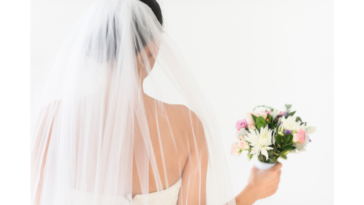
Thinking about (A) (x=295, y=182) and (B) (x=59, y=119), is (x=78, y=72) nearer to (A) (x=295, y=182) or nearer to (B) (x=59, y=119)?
(B) (x=59, y=119)

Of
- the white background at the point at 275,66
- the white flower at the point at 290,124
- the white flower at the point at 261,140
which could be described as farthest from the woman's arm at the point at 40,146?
the white background at the point at 275,66

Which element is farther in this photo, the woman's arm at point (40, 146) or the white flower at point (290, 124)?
the white flower at point (290, 124)

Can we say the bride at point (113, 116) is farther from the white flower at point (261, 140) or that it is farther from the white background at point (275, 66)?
the white background at point (275, 66)

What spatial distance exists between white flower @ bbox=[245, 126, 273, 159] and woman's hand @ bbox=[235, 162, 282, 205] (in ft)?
0.29

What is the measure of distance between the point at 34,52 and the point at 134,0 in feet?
5.21

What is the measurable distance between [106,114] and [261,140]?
871 mm

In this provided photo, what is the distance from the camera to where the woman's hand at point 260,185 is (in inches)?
46.9

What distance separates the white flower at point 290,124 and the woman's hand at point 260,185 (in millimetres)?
206

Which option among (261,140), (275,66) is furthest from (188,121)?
(275,66)

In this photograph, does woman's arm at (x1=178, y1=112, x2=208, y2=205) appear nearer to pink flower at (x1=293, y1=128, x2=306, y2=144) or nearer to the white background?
pink flower at (x1=293, y1=128, x2=306, y2=144)

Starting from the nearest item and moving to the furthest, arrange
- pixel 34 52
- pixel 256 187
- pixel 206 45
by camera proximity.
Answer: pixel 256 187 → pixel 34 52 → pixel 206 45

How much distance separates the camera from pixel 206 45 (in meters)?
2.38

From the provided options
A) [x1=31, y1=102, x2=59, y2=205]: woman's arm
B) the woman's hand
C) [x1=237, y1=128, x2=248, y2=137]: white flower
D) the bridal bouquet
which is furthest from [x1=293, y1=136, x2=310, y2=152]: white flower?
[x1=31, y1=102, x2=59, y2=205]: woman's arm

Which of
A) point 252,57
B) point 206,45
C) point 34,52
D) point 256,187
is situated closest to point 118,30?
point 256,187
